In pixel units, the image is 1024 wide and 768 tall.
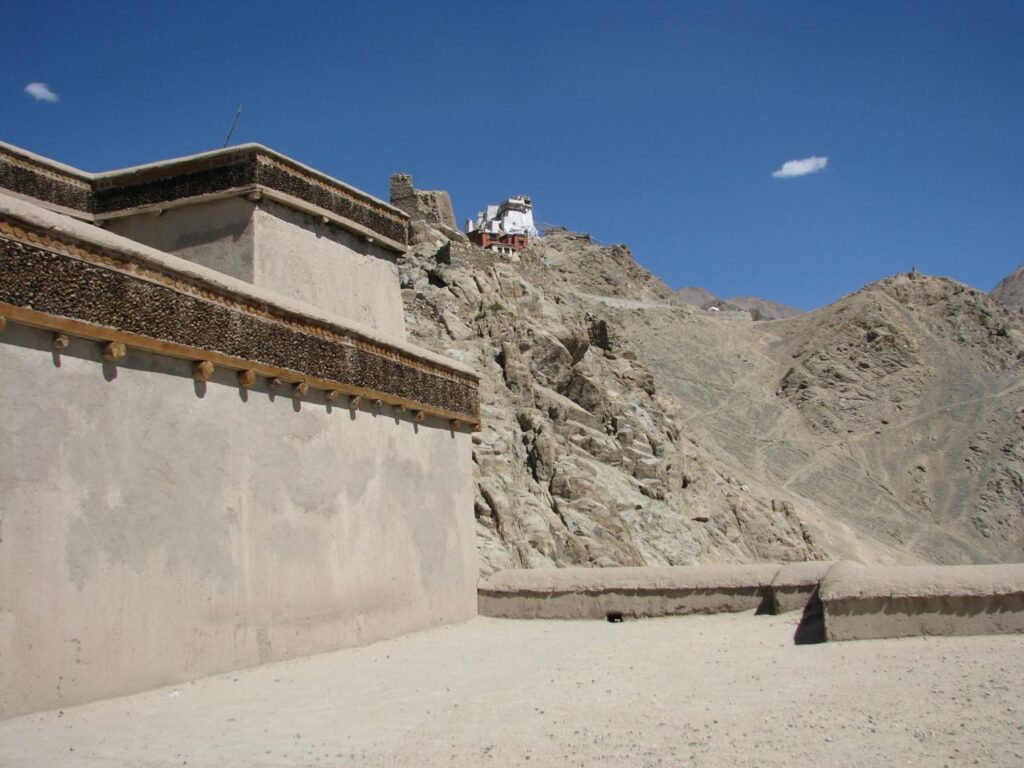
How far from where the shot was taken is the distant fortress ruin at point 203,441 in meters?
5.98

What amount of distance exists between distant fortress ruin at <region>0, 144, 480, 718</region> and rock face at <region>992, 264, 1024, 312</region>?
118 metres

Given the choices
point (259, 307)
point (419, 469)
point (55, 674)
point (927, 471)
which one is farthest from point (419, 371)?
point (927, 471)

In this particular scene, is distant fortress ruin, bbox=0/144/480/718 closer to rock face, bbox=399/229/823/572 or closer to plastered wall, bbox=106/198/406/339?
plastered wall, bbox=106/198/406/339

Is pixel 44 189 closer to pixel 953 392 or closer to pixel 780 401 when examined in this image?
pixel 780 401

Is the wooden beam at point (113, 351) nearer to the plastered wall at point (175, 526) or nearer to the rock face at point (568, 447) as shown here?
the plastered wall at point (175, 526)

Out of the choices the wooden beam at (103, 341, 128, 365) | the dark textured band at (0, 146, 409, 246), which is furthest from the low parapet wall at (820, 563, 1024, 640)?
the dark textured band at (0, 146, 409, 246)

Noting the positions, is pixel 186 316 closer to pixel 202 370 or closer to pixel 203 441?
pixel 202 370

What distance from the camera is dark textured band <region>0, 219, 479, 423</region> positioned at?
20.0 ft

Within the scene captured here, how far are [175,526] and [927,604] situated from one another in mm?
5738

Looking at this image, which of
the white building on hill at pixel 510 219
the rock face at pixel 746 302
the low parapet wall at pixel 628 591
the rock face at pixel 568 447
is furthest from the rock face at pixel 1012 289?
the low parapet wall at pixel 628 591

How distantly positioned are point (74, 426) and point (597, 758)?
3855mm

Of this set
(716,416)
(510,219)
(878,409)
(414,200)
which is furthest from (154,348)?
(510,219)

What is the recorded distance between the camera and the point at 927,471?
1791 inches

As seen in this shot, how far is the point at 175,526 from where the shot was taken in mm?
6914
